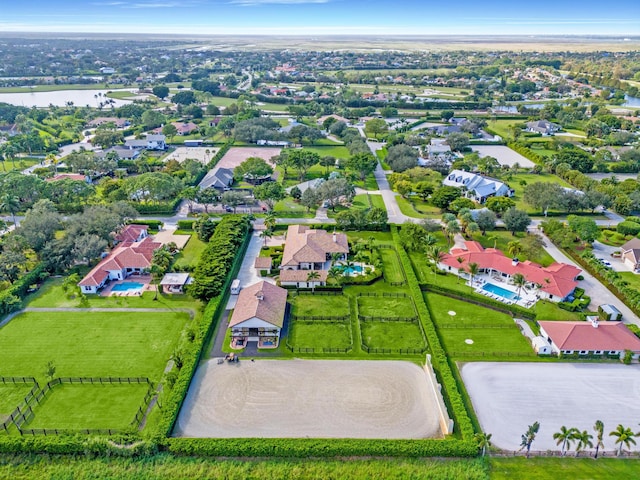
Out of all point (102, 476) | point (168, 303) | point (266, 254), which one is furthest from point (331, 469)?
point (266, 254)

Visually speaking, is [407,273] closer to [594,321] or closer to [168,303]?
[594,321]

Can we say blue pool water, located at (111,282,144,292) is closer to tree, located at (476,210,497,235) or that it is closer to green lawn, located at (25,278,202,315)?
green lawn, located at (25,278,202,315)

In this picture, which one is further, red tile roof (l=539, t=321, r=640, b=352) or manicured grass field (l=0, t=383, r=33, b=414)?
red tile roof (l=539, t=321, r=640, b=352)

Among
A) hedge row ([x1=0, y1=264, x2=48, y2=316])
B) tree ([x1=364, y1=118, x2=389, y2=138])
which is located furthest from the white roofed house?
hedge row ([x1=0, y1=264, x2=48, y2=316])

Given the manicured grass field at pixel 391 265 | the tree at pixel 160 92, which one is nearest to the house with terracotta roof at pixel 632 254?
the manicured grass field at pixel 391 265

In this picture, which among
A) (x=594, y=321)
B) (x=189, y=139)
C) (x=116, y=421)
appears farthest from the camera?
(x=189, y=139)

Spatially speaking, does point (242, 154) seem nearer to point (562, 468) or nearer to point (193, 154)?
point (193, 154)
